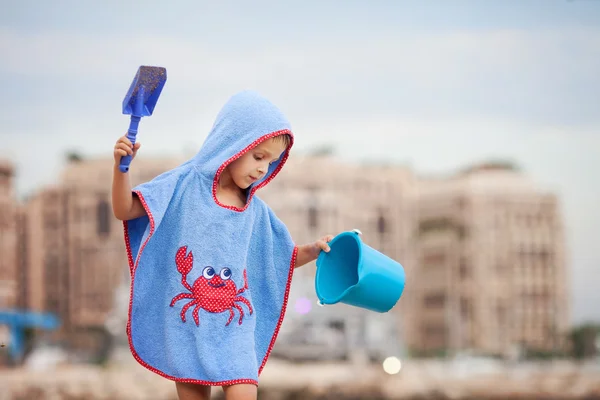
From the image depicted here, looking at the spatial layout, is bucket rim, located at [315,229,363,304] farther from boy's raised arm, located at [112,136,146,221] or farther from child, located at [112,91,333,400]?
boy's raised arm, located at [112,136,146,221]

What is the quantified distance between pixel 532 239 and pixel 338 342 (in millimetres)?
5368

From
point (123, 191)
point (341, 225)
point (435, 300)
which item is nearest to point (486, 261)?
point (435, 300)

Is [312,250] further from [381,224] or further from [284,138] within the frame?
[381,224]

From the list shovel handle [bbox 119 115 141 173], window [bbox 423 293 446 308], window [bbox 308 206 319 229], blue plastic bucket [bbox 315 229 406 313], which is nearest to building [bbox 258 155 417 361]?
window [bbox 308 206 319 229]

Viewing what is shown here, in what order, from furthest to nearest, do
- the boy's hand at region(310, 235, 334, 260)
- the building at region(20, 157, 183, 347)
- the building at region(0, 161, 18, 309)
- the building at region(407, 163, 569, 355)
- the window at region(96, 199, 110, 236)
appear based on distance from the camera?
1. the building at region(407, 163, 569, 355)
2. the window at region(96, 199, 110, 236)
3. the building at region(20, 157, 183, 347)
4. the building at region(0, 161, 18, 309)
5. the boy's hand at region(310, 235, 334, 260)

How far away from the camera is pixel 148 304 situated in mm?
1873

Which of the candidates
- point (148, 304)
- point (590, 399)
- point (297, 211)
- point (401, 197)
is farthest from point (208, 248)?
point (401, 197)

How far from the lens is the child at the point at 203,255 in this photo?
1812mm

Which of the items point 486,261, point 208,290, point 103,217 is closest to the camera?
point 208,290

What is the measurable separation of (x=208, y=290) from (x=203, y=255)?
75mm

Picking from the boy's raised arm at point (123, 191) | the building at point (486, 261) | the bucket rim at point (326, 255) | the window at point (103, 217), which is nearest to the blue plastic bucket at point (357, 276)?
the bucket rim at point (326, 255)

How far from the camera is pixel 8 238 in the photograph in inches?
533

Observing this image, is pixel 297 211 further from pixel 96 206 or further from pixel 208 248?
pixel 208 248

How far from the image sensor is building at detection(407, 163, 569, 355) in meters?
16.0
